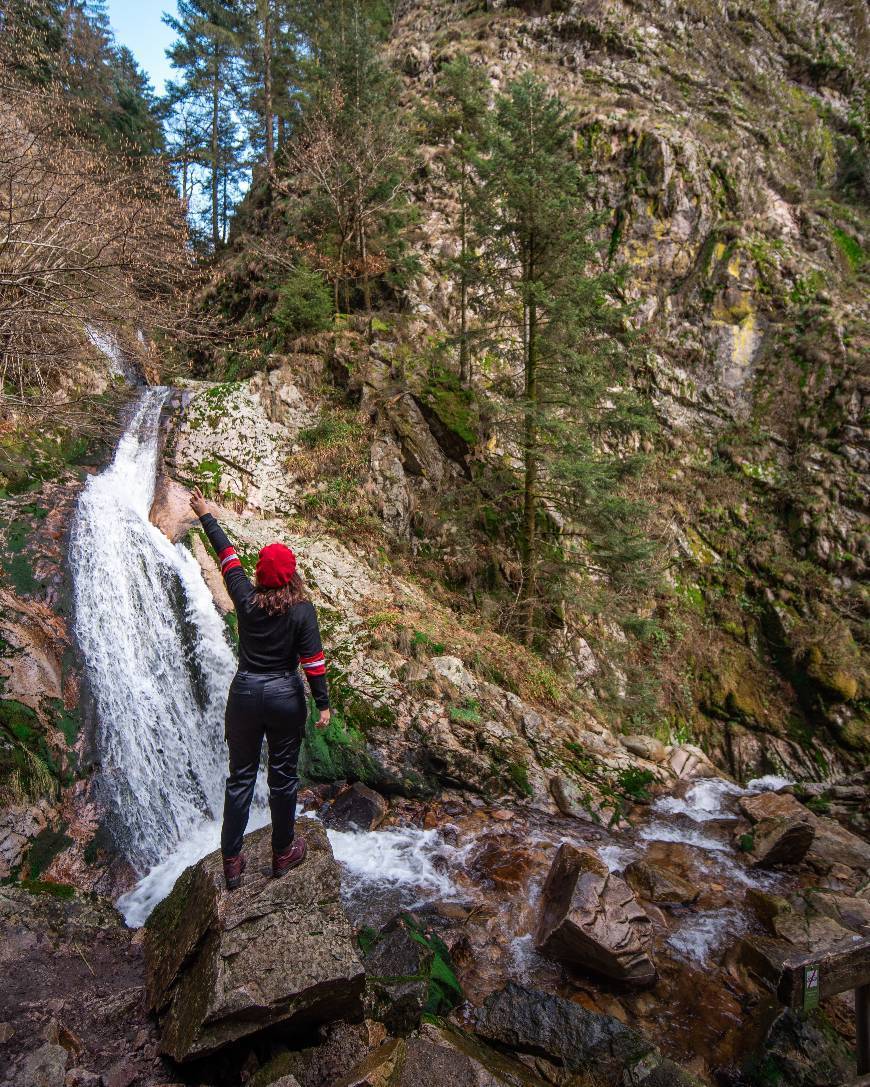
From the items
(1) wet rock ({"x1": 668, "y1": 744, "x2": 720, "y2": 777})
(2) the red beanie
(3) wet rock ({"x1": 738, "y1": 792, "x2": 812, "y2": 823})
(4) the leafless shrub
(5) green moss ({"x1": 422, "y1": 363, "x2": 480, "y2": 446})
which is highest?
(4) the leafless shrub

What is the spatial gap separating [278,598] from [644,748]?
8878mm

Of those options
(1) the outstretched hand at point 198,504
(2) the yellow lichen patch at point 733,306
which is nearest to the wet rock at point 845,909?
(1) the outstretched hand at point 198,504

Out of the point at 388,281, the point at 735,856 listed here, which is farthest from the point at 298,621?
the point at 388,281

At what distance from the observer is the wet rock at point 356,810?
666 centimetres

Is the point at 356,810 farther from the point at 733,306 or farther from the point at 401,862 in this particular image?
the point at 733,306

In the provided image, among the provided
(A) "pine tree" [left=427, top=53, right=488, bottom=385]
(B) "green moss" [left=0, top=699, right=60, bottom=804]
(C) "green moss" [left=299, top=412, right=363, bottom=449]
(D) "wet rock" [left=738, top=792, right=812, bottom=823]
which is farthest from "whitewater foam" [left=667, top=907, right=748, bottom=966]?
(A) "pine tree" [left=427, top=53, right=488, bottom=385]

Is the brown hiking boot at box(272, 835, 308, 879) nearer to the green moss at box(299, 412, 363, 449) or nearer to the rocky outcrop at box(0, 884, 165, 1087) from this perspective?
the rocky outcrop at box(0, 884, 165, 1087)

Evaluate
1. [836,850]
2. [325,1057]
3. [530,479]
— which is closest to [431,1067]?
[325,1057]

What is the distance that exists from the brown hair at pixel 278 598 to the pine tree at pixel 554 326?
6848 millimetres

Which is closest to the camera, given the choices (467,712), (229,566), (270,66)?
(229,566)

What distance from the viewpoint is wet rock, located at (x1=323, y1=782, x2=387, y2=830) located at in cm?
666

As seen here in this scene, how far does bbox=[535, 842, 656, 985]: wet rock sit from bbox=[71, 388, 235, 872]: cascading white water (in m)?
4.30

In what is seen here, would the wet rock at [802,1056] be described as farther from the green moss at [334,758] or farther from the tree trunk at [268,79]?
the tree trunk at [268,79]

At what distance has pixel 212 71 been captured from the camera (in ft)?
80.5
